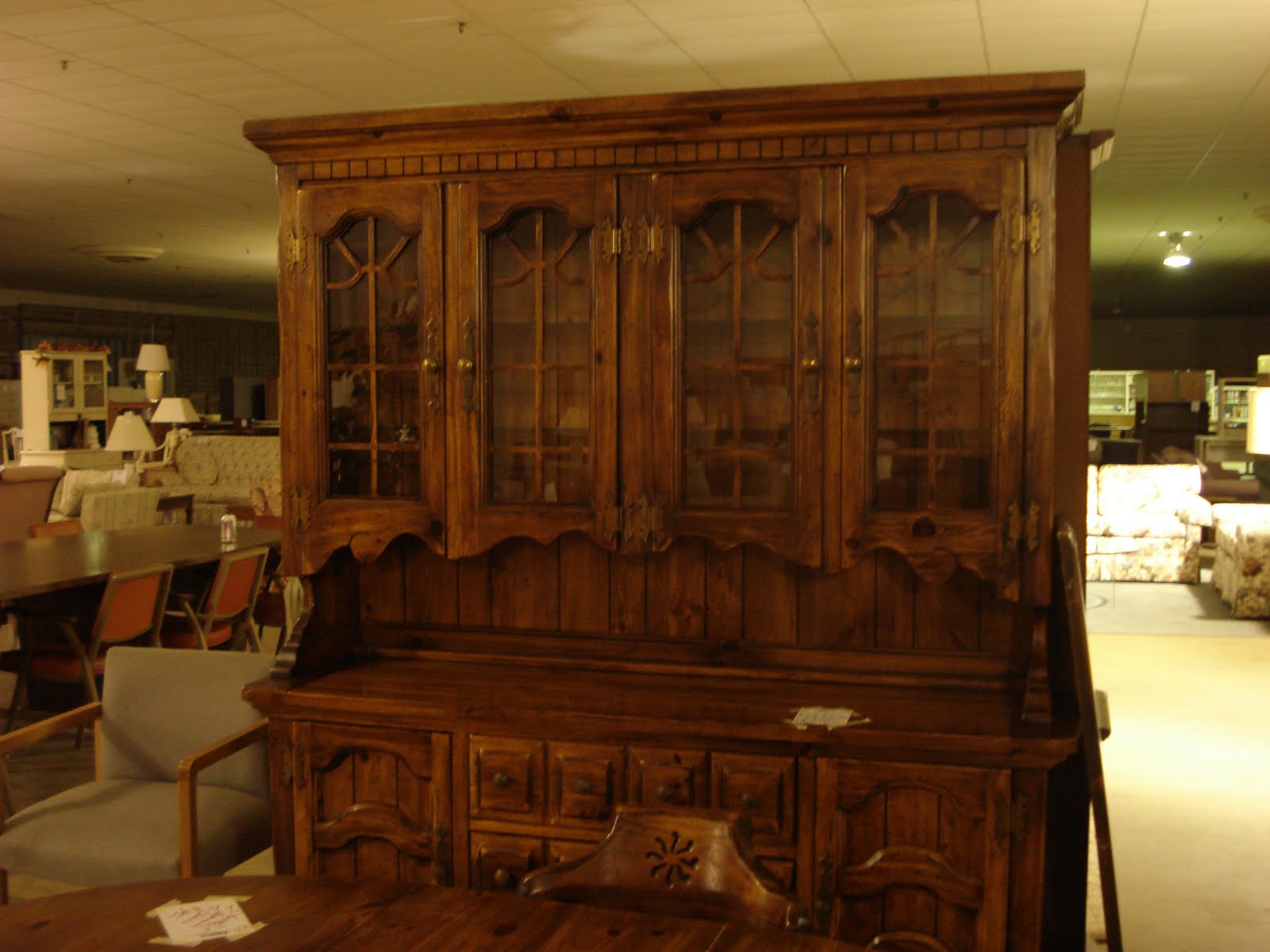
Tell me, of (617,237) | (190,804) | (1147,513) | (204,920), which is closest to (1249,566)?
(1147,513)

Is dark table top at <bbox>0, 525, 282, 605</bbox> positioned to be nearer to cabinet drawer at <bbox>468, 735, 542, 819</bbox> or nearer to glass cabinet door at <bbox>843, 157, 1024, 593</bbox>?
cabinet drawer at <bbox>468, 735, 542, 819</bbox>

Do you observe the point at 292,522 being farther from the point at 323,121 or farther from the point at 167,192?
the point at 167,192

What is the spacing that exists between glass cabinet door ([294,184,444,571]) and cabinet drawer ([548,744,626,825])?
0.62 meters

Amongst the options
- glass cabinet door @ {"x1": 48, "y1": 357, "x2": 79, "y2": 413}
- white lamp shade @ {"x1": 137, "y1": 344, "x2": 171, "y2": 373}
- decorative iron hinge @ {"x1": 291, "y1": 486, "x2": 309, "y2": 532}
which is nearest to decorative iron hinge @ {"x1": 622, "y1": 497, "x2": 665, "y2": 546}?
decorative iron hinge @ {"x1": 291, "y1": 486, "x2": 309, "y2": 532}

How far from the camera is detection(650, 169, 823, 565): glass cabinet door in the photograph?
273cm

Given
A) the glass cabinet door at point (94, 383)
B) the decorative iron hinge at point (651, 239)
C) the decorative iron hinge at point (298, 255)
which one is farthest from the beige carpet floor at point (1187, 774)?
the glass cabinet door at point (94, 383)

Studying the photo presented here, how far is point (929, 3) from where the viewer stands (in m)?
4.56

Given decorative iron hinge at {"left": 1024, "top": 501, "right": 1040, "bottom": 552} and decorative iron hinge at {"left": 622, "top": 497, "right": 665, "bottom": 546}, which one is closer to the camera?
decorative iron hinge at {"left": 1024, "top": 501, "right": 1040, "bottom": 552}

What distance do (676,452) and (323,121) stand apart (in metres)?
1.19

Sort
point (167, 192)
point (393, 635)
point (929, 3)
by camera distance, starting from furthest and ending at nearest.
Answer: point (167, 192) → point (929, 3) → point (393, 635)

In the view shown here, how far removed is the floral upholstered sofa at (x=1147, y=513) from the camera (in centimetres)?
908

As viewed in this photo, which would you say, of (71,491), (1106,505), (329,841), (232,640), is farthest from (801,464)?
(71,491)

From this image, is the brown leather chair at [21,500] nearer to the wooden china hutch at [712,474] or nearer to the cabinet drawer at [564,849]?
the wooden china hutch at [712,474]

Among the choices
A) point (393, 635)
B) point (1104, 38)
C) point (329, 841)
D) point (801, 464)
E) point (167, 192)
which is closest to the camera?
point (801, 464)
